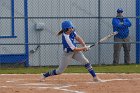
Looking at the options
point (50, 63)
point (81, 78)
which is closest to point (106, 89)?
point (81, 78)

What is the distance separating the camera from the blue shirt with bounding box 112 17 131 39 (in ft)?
63.4

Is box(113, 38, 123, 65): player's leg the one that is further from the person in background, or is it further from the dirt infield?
the dirt infield

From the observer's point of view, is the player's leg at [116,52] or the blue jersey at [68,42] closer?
the blue jersey at [68,42]

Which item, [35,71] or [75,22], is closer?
[35,71]

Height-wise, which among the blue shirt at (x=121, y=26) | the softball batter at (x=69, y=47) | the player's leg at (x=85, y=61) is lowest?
the player's leg at (x=85, y=61)

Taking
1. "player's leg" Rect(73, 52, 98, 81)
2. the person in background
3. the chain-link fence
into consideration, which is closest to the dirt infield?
"player's leg" Rect(73, 52, 98, 81)

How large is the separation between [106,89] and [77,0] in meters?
7.97

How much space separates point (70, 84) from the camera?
1333 centimetres

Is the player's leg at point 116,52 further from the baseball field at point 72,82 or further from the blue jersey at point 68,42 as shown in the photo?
the blue jersey at point 68,42

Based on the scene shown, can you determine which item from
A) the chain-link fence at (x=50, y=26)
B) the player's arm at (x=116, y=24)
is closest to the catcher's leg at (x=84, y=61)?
the chain-link fence at (x=50, y=26)

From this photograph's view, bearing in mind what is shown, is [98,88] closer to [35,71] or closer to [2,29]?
[35,71]

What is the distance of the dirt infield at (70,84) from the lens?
12.3 metres

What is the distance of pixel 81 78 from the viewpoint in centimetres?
1466

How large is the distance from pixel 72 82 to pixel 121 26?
6121 millimetres
